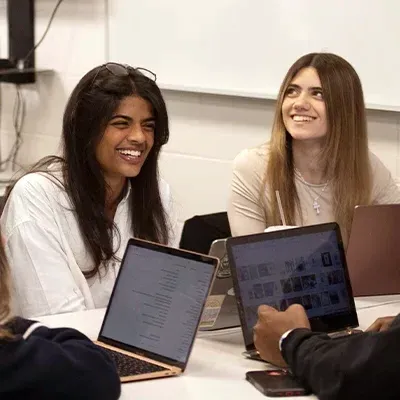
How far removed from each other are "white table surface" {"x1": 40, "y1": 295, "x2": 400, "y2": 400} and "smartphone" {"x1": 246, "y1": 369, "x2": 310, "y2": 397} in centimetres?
1

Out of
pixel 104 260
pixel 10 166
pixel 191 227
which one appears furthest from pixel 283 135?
pixel 10 166

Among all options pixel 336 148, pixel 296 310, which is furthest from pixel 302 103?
pixel 296 310

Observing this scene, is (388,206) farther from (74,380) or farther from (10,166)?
(10,166)

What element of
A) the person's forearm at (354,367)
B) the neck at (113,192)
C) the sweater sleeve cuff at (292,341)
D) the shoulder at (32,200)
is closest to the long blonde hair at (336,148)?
the neck at (113,192)

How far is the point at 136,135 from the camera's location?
2.57 m

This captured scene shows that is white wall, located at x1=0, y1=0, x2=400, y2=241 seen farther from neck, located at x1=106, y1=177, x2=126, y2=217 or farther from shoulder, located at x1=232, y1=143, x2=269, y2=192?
neck, located at x1=106, y1=177, x2=126, y2=217

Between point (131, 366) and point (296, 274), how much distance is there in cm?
43

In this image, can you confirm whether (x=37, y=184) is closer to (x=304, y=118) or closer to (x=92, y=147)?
(x=92, y=147)

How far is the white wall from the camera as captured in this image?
152 inches

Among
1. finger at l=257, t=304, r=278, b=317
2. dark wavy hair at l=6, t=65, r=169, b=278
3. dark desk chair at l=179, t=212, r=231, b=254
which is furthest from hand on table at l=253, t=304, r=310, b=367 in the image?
dark desk chair at l=179, t=212, r=231, b=254

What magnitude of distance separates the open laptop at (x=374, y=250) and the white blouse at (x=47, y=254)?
2.08 ft

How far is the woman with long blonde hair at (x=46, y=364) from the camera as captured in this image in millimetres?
1498

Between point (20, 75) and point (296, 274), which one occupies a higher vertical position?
point (20, 75)

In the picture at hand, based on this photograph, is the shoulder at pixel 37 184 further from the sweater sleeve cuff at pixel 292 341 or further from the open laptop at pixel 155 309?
the sweater sleeve cuff at pixel 292 341
